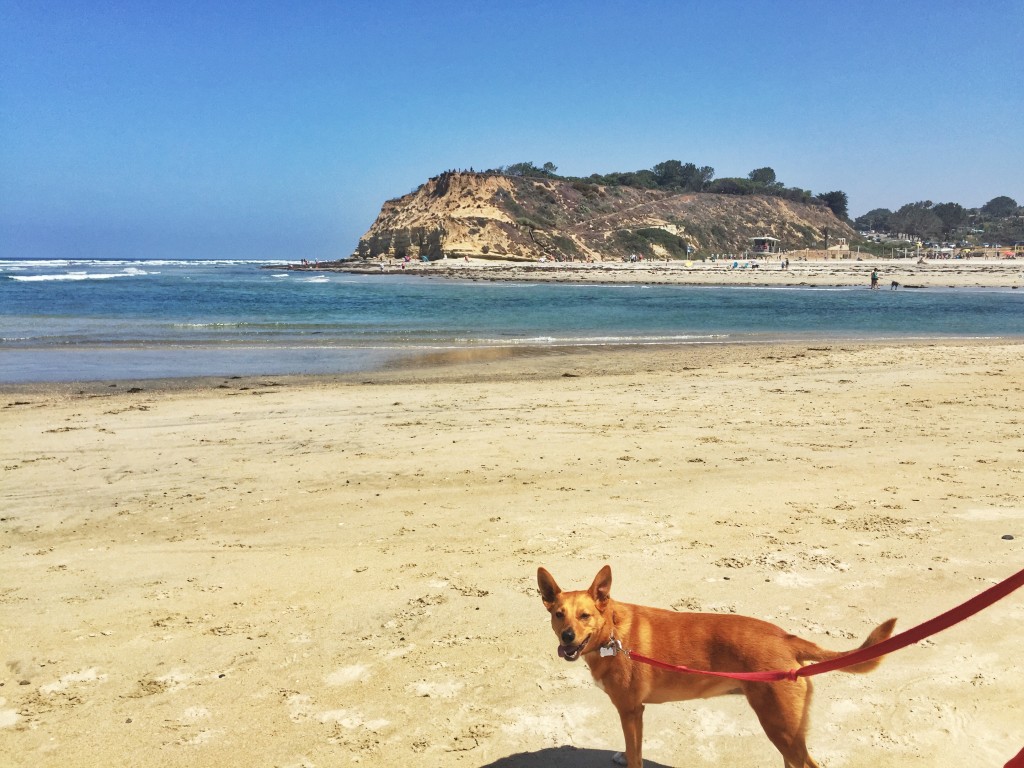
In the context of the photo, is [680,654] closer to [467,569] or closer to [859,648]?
[859,648]

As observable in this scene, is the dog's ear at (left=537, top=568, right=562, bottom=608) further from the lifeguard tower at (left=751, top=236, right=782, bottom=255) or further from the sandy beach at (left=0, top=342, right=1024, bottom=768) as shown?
the lifeguard tower at (left=751, top=236, right=782, bottom=255)

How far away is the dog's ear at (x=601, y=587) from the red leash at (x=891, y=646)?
0.26 meters

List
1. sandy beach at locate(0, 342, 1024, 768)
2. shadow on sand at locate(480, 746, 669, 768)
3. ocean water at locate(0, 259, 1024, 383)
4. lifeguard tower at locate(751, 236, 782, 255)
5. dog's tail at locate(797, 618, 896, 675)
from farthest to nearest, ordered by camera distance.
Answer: lifeguard tower at locate(751, 236, 782, 255)
ocean water at locate(0, 259, 1024, 383)
sandy beach at locate(0, 342, 1024, 768)
shadow on sand at locate(480, 746, 669, 768)
dog's tail at locate(797, 618, 896, 675)

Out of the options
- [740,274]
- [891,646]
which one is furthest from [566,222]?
[891,646]

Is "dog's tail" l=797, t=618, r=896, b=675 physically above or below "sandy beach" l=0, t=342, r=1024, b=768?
above

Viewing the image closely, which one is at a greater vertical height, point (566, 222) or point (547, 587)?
point (566, 222)

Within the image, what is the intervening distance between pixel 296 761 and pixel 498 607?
6.03 ft

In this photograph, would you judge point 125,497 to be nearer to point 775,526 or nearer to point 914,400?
point 775,526

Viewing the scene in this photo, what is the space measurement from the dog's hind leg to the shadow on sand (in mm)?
757

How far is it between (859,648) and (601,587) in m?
1.10

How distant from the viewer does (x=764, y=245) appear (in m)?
112

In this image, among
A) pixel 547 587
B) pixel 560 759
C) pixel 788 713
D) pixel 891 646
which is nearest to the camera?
pixel 891 646

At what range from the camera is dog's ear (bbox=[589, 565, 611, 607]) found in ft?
10.8

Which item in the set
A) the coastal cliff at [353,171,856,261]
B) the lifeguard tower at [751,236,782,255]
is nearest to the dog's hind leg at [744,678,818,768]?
the coastal cliff at [353,171,856,261]
